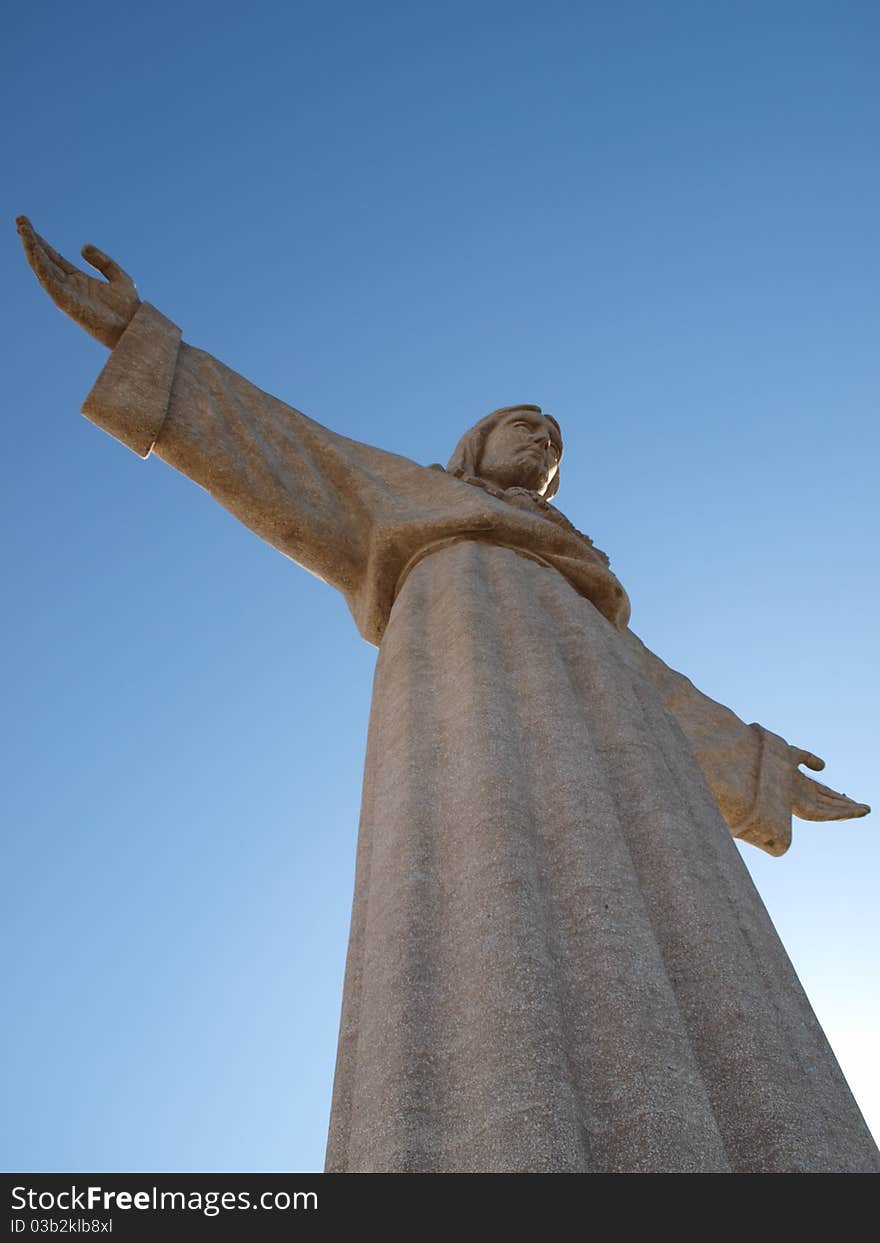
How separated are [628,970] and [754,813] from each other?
3.84 m

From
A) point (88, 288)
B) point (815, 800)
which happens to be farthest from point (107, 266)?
point (815, 800)

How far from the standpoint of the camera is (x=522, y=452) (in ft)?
22.7

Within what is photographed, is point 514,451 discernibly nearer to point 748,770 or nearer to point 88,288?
point 748,770

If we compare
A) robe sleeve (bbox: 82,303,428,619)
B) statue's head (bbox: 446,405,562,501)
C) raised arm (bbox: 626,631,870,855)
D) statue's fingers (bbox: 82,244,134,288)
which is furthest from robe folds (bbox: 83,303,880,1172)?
raised arm (bbox: 626,631,870,855)

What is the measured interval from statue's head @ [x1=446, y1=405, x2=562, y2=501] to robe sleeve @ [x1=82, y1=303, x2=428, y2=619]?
960 millimetres

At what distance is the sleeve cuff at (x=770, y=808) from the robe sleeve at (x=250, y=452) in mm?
2528

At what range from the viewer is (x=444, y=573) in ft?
15.8

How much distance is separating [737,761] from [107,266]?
14.7ft

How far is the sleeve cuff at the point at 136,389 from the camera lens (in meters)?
5.23

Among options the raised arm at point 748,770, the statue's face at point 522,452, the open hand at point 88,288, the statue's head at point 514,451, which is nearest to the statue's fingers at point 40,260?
the open hand at point 88,288

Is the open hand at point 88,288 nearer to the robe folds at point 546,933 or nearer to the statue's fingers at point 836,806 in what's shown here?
the robe folds at point 546,933
